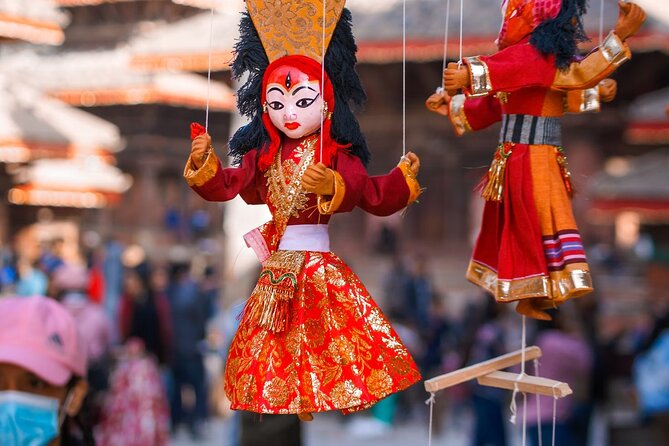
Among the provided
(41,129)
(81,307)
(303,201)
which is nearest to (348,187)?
(303,201)

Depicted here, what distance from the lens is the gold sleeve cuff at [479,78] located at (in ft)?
8.41

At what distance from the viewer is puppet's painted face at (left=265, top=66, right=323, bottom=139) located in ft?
8.82

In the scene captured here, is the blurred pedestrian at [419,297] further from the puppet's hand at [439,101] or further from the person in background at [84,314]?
the puppet's hand at [439,101]

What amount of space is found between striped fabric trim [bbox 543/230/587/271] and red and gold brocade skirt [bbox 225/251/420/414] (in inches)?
18.4

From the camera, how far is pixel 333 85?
109 inches

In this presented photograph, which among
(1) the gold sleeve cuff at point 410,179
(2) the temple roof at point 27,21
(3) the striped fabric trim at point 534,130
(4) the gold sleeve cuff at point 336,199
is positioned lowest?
(4) the gold sleeve cuff at point 336,199

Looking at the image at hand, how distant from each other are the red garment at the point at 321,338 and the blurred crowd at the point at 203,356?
0.52 metres

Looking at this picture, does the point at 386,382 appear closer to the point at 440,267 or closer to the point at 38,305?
the point at 38,305

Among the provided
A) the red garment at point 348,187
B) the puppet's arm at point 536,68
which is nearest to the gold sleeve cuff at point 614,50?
the puppet's arm at point 536,68

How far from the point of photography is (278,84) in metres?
2.70

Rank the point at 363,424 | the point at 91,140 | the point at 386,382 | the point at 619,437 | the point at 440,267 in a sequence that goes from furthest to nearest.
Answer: the point at 91,140, the point at 440,267, the point at 363,424, the point at 619,437, the point at 386,382

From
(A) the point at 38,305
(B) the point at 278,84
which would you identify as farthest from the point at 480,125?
(A) the point at 38,305

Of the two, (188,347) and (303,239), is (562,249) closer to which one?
(303,239)

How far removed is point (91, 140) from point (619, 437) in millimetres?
11865
